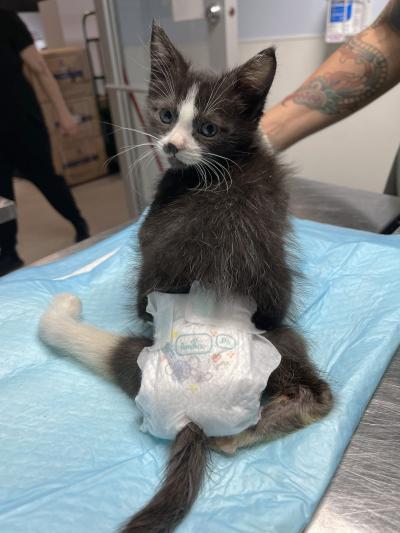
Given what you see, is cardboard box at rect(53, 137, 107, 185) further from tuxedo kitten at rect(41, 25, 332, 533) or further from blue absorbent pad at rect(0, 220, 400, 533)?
tuxedo kitten at rect(41, 25, 332, 533)

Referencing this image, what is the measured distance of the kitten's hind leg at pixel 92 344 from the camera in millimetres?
809

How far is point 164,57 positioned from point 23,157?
1487mm

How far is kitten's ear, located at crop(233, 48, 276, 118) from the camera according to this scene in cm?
72

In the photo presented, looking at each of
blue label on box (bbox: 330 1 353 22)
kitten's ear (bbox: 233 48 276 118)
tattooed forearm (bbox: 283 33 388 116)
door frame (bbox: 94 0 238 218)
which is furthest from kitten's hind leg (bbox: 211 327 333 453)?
blue label on box (bbox: 330 1 353 22)

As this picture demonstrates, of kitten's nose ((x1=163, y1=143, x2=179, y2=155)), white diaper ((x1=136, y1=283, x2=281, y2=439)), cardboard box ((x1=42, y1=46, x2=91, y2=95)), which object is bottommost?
white diaper ((x1=136, y1=283, x2=281, y2=439))

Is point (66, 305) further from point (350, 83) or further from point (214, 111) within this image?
point (350, 83)

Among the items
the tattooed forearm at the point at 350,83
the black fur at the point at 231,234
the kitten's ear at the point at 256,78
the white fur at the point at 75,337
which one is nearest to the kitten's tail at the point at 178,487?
the black fur at the point at 231,234

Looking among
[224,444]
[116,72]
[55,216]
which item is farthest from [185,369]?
[55,216]

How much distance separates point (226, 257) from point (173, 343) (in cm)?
16

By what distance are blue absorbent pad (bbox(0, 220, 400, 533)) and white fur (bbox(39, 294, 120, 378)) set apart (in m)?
0.04

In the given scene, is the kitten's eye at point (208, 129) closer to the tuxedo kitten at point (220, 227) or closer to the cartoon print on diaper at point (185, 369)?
the tuxedo kitten at point (220, 227)

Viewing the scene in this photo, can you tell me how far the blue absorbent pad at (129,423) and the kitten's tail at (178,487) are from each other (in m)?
0.02

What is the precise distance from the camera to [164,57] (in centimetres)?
83

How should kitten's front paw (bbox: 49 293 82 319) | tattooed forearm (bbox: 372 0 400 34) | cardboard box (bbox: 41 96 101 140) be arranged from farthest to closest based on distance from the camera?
1. cardboard box (bbox: 41 96 101 140)
2. tattooed forearm (bbox: 372 0 400 34)
3. kitten's front paw (bbox: 49 293 82 319)
